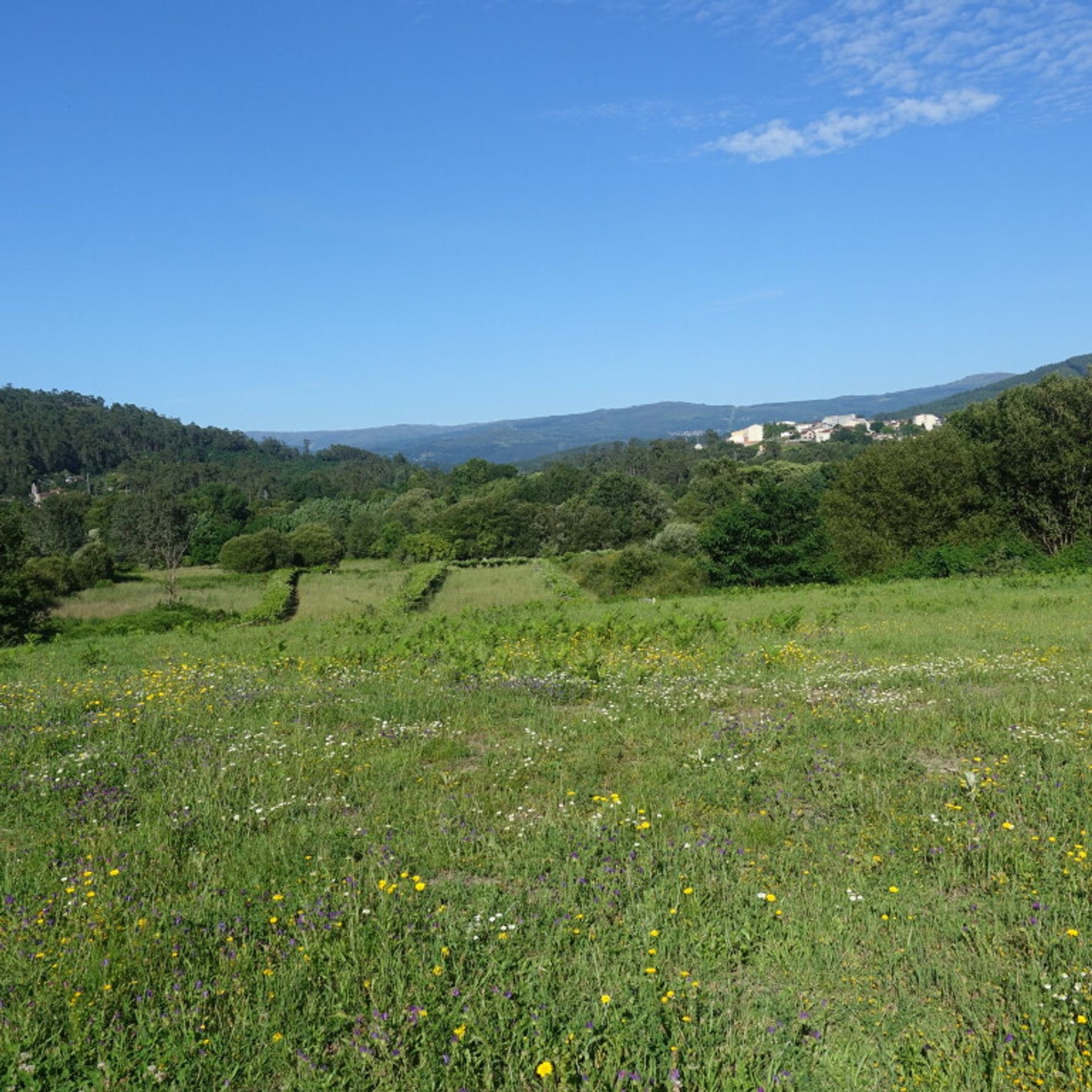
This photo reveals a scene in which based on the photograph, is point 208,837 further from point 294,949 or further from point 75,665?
point 75,665

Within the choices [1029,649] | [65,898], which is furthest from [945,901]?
[1029,649]

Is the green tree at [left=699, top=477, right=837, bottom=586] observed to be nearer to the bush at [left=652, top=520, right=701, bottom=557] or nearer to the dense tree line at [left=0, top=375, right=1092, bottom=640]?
the dense tree line at [left=0, top=375, right=1092, bottom=640]

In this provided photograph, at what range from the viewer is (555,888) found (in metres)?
5.46

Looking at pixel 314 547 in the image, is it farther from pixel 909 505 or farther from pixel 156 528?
pixel 909 505

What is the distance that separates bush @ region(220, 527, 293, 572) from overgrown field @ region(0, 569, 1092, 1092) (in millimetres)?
62672

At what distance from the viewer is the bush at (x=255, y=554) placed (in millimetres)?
70625

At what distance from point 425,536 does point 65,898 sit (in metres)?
72.6

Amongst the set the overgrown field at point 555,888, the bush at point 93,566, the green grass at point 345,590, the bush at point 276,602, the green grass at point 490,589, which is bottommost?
the green grass at point 490,589

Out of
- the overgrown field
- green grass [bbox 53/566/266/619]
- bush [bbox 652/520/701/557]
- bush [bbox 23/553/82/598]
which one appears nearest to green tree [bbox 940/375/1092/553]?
bush [bbox 652/520/701/557]

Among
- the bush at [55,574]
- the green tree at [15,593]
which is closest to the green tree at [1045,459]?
the green tree at [15,593]

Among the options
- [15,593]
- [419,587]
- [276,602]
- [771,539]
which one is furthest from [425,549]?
[15,593]

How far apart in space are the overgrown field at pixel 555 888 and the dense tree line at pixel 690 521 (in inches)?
1270

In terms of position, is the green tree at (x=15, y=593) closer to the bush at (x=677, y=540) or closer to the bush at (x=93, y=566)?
the bush at (x=93, y=566)

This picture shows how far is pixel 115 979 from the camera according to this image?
4355mm
